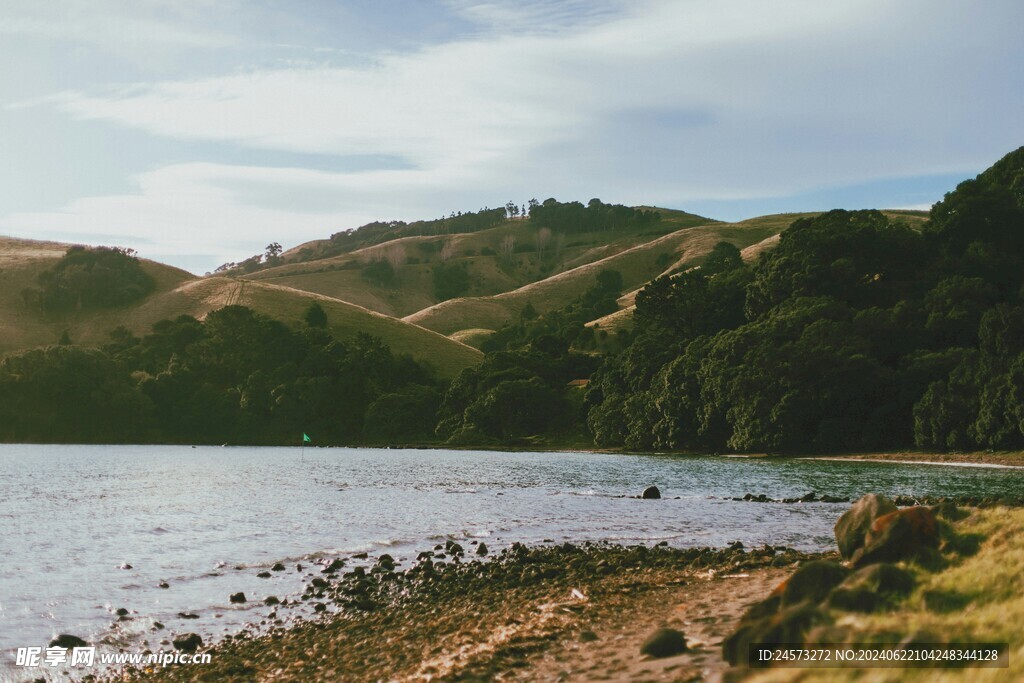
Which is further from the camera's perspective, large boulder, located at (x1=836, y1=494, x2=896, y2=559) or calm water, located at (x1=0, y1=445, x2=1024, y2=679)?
calm water, located at (x1=0, y1=445, x2=1024, y2=679)

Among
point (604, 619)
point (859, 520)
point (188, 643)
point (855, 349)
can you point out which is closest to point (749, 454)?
point (855, 349)

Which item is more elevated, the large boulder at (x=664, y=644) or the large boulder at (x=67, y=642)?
the large boulder at (x=664, y=644)

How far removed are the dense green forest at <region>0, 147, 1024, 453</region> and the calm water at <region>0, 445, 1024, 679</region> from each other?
1405cm

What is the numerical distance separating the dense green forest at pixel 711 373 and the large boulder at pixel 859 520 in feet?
227

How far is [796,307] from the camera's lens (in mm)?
114188

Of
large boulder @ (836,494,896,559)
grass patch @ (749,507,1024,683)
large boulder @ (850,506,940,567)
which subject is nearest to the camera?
grass patch @ (749,507,1024,683)

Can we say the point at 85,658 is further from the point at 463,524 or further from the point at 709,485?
the point at 709,485

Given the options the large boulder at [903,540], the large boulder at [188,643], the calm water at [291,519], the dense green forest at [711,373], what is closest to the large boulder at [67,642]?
the calm water at [291,519]

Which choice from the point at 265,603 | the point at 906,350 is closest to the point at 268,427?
the point at 906,350

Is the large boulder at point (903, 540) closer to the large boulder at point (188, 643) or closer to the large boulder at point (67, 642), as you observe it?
the large boulder at point (188, 643)

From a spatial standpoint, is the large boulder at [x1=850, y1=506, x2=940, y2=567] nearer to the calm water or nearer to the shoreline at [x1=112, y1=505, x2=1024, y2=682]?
the shoreline at [x1=112, y1=505, x2=1024, y2=682]

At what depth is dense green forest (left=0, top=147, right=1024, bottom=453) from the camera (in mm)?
99625

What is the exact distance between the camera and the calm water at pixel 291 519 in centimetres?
2638

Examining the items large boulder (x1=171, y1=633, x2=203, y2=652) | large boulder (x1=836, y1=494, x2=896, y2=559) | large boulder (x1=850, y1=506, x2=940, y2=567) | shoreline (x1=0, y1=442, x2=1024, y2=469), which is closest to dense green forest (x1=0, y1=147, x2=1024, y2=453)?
shoreline (x1=0, y1=442, x2=1024, y2=469)
